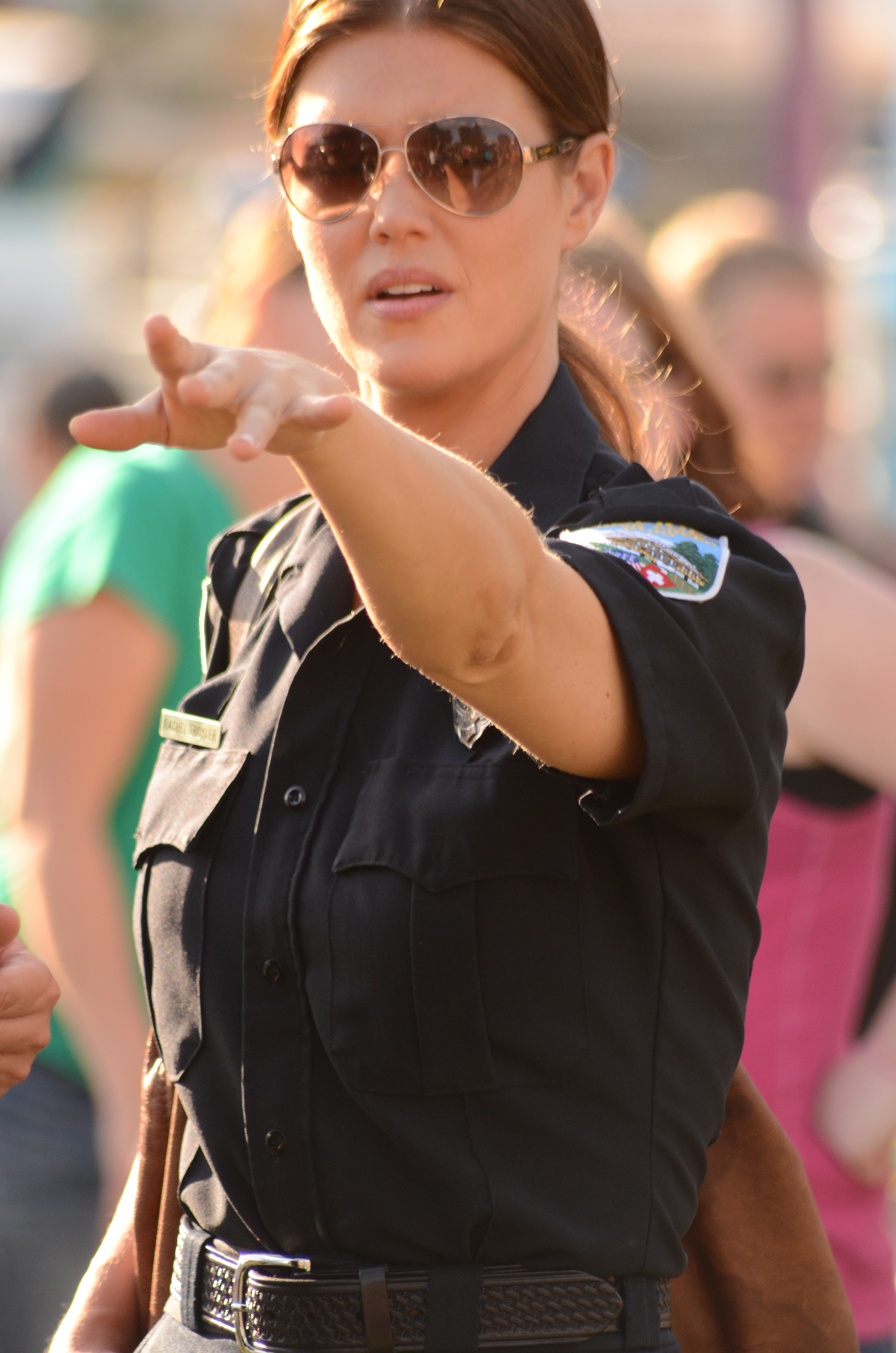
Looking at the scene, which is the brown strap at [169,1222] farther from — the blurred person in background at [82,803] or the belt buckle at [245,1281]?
the blurred person in background at [82,803]

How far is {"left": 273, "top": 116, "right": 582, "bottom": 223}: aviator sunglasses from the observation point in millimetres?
1579

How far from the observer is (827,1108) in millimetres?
2506

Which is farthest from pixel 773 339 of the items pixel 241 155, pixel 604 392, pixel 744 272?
pixel 241 155

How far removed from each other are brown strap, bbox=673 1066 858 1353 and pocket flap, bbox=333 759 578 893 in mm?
442

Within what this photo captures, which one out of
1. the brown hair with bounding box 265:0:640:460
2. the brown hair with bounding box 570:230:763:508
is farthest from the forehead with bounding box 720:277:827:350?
the brown hair with bounding box 265:0:640:460

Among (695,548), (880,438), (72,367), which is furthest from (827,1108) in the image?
(880,438)

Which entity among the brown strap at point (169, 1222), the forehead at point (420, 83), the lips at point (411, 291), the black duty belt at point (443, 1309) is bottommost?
the brown strap at point (169, 1222)

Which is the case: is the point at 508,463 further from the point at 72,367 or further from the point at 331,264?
the point at 72,367

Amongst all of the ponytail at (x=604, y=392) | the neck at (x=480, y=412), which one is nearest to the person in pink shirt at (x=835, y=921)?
the ponytail at (x=604, y=392)

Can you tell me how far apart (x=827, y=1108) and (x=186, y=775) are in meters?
1.27

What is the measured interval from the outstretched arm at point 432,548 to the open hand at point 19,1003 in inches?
27.4

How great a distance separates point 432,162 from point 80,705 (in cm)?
141

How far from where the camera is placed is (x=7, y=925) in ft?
5.73

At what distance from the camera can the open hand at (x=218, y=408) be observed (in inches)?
39.8
